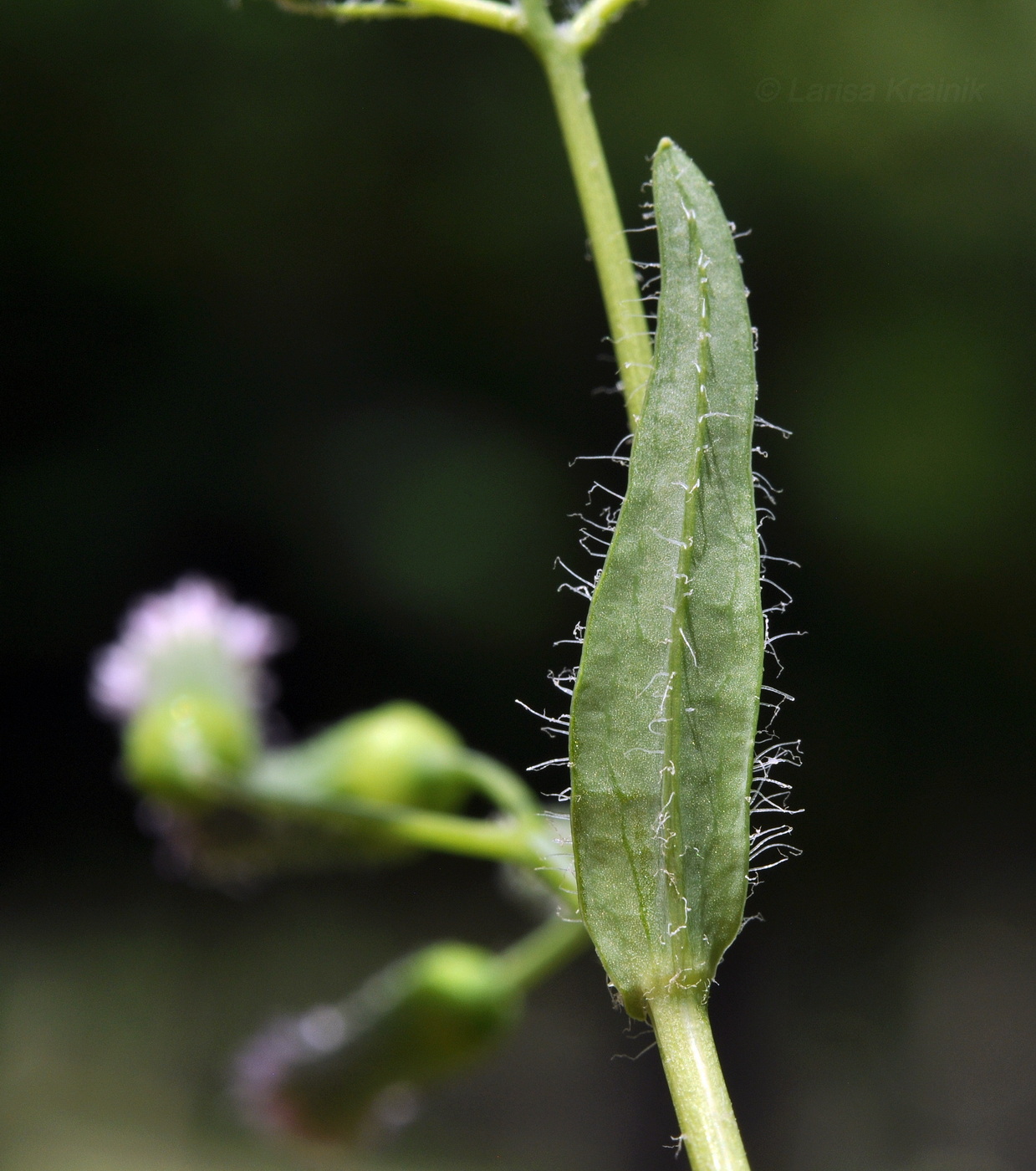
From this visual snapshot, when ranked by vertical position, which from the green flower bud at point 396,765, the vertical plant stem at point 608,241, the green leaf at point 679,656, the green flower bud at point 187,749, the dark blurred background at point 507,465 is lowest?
the green leaf at point 679,656

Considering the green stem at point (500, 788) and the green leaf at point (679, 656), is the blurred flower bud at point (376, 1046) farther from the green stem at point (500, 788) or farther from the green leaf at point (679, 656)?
the green leaf at point (679, 656)

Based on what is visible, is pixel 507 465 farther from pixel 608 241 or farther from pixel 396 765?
pixel 608 241

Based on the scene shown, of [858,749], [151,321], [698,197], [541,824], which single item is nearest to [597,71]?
[151,321]

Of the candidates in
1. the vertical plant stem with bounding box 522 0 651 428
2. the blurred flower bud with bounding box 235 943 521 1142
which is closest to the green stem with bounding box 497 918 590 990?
the blurred flower bud with bounding box 235 943 521 1142

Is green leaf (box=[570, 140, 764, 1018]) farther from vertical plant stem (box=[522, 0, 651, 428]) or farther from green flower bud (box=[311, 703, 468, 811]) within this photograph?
green flower bud (box=[311, 703, 468, 811])

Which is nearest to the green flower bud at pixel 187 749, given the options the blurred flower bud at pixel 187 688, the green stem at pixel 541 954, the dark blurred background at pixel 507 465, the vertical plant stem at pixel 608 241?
the blurred flower bud at pixel 187 688

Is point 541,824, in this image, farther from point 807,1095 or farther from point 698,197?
point 807,1095

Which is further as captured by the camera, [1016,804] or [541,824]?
[1016,804]

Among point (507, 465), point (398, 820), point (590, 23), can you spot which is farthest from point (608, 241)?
point (507, 465)
